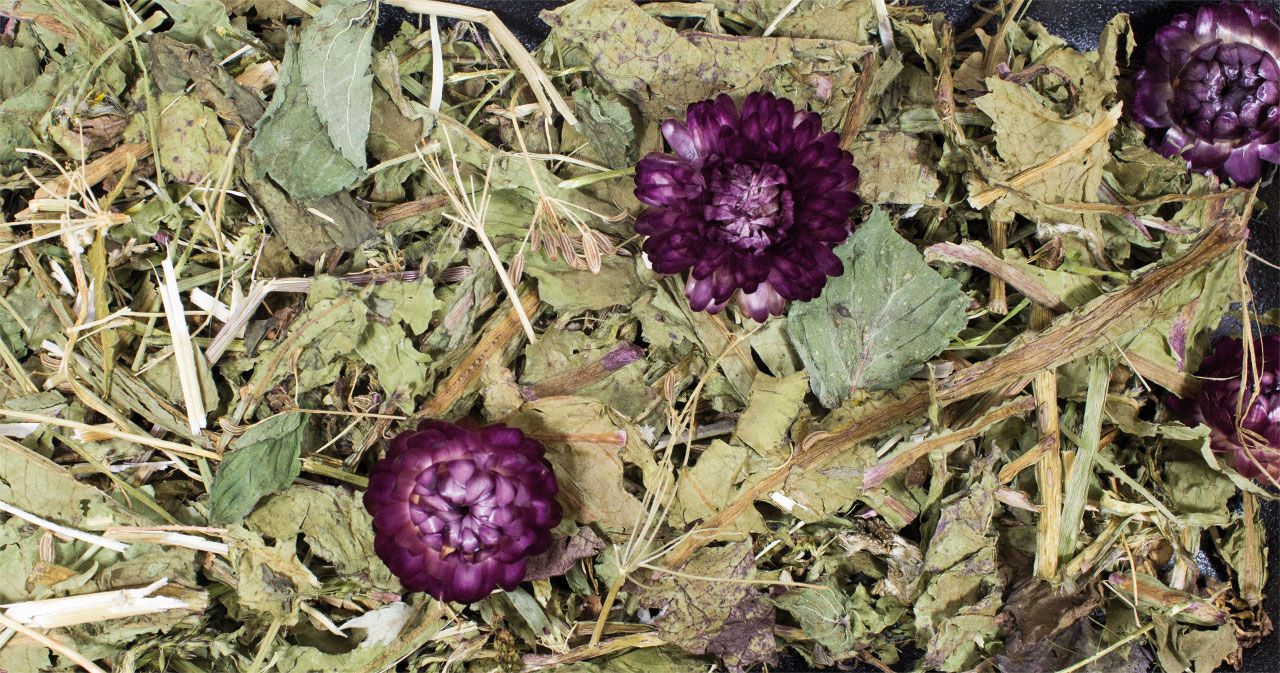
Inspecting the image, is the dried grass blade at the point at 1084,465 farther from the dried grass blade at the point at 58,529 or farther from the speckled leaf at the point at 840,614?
the dried grass blade at the point at 58,529

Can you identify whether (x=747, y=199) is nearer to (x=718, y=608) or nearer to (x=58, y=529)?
(x=718, y=608)

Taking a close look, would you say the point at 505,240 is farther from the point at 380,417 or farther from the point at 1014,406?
the point at 1014,406

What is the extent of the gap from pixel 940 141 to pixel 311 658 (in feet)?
3.35

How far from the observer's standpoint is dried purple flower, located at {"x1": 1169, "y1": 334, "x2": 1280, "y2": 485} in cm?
102

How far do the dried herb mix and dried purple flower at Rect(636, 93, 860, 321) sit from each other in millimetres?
54

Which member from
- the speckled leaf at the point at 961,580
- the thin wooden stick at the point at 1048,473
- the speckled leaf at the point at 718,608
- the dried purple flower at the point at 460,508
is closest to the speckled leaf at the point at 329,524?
the dried purple flower at the point at 460,508

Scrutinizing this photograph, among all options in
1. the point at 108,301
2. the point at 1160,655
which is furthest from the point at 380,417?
the point at 1160,655

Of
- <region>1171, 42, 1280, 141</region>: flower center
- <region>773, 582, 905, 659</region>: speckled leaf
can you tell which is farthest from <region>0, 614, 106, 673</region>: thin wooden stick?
<region>1171, 42, 1280, 141</region>: flower center

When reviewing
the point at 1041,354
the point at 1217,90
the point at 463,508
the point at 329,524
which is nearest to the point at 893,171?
the point at 1041,354

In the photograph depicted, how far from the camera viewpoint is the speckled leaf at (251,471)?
96cm

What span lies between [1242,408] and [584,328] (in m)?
0.84

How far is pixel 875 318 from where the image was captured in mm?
994

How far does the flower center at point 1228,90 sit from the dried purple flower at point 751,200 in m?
0.49

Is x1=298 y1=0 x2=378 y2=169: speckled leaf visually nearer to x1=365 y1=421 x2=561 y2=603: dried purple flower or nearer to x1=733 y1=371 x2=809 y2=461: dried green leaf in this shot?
x1=365 y1=421 x2=561 y2=603: dried purple flower
